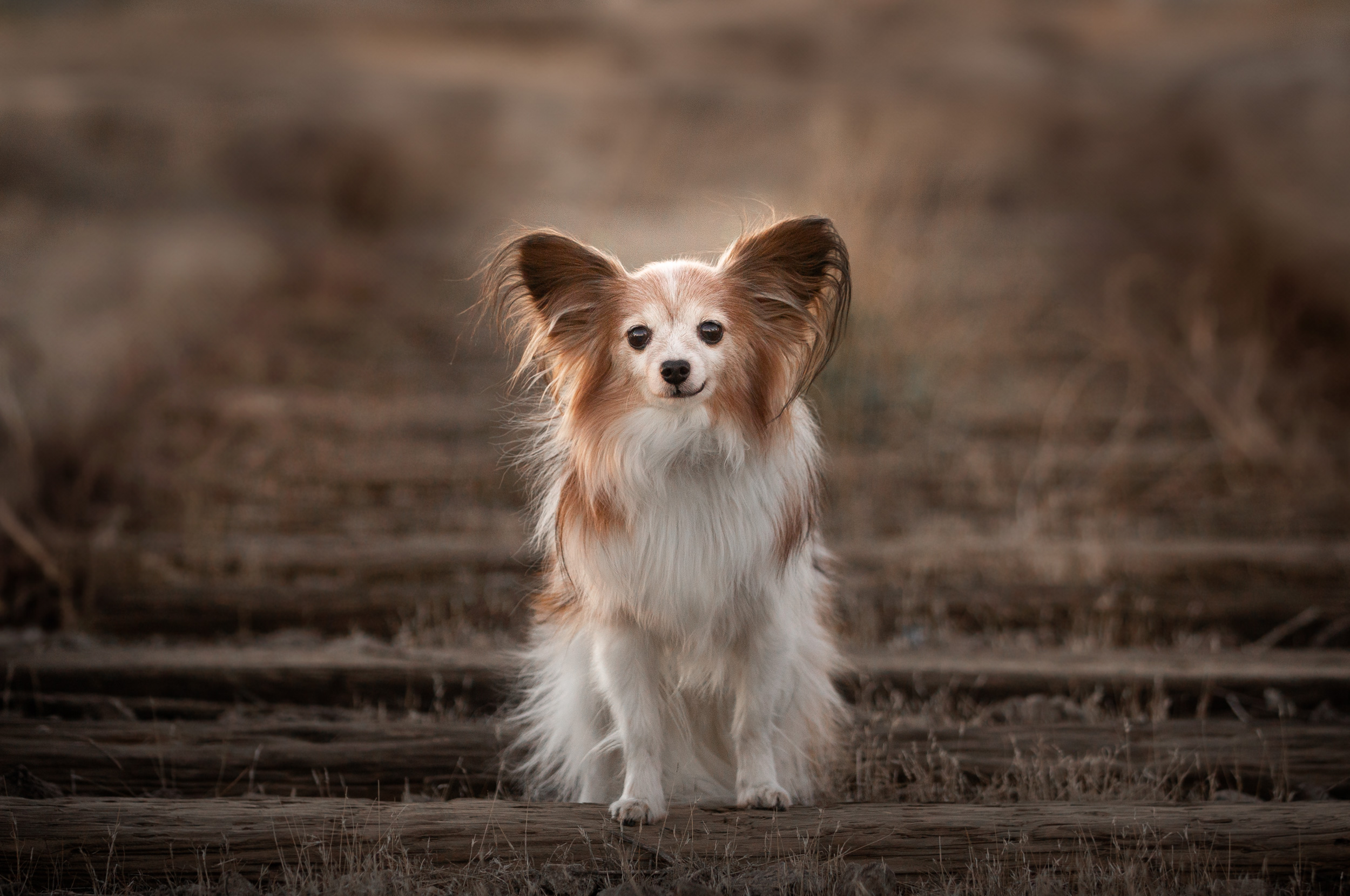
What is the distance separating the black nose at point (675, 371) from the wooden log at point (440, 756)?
1.60 m

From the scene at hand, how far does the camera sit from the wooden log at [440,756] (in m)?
3.58

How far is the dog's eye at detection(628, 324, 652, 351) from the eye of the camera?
9.39 feet

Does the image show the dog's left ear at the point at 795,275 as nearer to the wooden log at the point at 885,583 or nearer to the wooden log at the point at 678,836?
the wooden log at the point at 678,836

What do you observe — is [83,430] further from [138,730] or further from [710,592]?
[710,592]

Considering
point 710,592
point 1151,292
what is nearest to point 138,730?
point 710,592

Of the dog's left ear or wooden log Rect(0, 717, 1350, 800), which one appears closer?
the dog's left ear

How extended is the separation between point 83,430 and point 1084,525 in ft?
21.4

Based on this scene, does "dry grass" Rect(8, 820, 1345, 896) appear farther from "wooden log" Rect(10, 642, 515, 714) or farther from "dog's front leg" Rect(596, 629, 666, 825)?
"wooden log" Rect(10, 642, 515, 714)

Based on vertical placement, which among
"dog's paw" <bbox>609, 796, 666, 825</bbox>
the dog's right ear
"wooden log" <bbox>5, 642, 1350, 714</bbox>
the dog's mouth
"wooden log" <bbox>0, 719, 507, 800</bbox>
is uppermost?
the dog's right ear

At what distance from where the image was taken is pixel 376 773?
3660 millimetres

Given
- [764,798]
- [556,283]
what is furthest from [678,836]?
[556,283]

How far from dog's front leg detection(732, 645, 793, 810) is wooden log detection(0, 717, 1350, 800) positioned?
30.2 inches

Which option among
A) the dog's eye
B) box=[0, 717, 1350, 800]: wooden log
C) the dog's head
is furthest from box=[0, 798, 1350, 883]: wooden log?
the dog's eye

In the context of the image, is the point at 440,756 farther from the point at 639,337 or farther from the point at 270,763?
the point at 639,337
